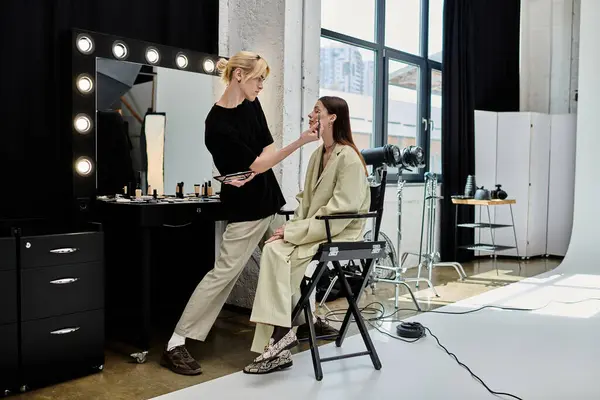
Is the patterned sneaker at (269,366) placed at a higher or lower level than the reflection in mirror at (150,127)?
lower

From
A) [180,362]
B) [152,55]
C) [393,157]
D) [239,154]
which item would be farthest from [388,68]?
[180,362]

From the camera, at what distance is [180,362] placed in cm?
274

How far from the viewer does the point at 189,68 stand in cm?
368

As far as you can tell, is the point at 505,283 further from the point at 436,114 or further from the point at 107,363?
the point at 107,363

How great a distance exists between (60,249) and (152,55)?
138 centimetres

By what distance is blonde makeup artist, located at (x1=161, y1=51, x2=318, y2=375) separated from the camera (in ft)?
9.38

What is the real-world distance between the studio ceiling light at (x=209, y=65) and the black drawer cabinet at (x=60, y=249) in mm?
1454

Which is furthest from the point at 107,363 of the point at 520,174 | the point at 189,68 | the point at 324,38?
the point at 520,174

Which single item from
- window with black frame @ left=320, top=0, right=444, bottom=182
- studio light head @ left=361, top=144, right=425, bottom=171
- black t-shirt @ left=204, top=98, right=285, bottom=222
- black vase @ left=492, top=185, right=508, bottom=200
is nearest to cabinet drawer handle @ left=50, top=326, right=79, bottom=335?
black t-shirt @ left=204, top=98, right=285, bottom=222

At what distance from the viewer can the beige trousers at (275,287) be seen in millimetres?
2666

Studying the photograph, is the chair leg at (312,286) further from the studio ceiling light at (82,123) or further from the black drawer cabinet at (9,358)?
the studio ceiling light at (82,123)

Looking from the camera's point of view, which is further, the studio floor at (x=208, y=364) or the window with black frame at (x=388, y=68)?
the window with black frame at (x=388, y=68)

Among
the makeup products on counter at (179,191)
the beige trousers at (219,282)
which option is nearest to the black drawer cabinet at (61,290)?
the beige trousers at (219,282)

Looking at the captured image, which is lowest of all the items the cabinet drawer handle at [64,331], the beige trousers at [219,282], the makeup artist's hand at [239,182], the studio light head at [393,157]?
the cabinet drawer handle at [64,331]
